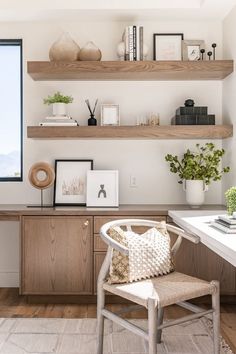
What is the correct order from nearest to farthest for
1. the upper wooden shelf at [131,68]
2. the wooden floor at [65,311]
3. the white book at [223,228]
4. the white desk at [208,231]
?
1. the white desk at [208,231]
2. the white book at [223,228]
3. the wooden floor at [65,311]
4. the upper wooden shelf at [131,68]

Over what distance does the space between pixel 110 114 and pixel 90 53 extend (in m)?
0.51

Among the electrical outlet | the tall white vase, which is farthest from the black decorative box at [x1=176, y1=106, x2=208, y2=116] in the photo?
the electrical outlet

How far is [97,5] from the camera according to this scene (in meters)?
3.53

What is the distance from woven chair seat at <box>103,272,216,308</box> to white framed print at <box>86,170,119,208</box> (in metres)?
1.33

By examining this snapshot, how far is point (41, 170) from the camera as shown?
11.8ft

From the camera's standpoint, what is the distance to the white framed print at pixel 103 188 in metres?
3.66

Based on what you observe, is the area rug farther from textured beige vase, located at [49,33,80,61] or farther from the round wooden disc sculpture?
textured beige vase, located at [49,33,80,61]

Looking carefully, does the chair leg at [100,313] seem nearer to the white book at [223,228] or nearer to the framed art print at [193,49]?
the white book at [223,228]

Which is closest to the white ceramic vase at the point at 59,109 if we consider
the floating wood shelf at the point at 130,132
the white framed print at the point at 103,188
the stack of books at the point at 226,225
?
the floating wood shelf at the point at 130,132

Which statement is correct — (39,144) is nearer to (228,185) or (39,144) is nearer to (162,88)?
(162,88)

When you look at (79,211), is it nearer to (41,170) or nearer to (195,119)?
(41,170)

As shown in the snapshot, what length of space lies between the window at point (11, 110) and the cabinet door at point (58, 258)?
0.74 m

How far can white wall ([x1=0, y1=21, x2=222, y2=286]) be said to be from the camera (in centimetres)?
385

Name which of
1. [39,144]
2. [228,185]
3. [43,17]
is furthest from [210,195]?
[43,17]
